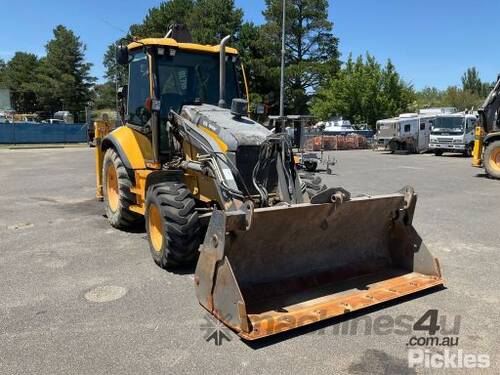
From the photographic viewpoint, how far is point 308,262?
5.29 m

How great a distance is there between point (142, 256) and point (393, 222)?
3260mm

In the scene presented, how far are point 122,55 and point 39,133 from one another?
118ft

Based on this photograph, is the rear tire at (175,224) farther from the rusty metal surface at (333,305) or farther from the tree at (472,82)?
the tree at (472,82)

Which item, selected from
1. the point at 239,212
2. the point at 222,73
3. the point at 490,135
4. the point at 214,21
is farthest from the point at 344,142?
the point at 239,212

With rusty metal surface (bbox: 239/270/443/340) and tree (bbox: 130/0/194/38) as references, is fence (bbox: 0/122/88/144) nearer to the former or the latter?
tree (bbox: 130/0/194/38)

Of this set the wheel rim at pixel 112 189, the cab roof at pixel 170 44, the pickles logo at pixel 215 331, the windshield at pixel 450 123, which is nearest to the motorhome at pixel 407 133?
the windshield at pixel 450 123

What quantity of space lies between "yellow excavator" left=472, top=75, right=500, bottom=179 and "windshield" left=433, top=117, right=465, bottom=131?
410 inches

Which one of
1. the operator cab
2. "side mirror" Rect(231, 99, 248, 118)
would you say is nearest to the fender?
the operator cab

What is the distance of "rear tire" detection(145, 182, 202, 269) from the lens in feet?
18.1

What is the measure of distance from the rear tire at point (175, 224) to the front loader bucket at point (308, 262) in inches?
35.6

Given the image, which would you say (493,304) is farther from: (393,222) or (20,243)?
(20,243)

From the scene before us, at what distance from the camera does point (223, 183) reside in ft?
18.4

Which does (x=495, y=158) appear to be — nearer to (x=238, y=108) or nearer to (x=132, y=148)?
(x=238, y=108)

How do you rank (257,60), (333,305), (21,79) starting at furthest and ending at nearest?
(21,79)
(257,60)
(333,305)
